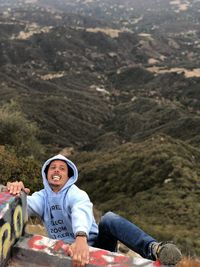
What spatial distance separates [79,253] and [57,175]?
2.93 ft

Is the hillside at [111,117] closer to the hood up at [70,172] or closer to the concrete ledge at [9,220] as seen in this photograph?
the hood up at [70,172]

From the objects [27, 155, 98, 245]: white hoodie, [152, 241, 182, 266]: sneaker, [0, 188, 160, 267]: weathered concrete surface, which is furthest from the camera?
[27, 155, 98, 245]: white hoodie

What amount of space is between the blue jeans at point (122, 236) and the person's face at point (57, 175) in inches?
22.1

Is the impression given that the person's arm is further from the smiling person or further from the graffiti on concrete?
the graffiti on concrete

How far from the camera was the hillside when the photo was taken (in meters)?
19.8

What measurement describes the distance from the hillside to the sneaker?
5.97m

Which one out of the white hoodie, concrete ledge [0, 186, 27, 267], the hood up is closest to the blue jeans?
the white hoodie

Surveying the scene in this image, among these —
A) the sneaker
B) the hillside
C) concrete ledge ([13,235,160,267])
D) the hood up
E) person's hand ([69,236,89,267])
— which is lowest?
the hillside

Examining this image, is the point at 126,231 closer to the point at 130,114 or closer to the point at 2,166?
the point at 2,166

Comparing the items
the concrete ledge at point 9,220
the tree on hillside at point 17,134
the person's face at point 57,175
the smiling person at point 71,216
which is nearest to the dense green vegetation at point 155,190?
the tree on hillside at point 17,134

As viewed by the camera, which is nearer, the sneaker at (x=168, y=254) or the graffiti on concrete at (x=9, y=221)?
the sneaker at (x=168, y=254)

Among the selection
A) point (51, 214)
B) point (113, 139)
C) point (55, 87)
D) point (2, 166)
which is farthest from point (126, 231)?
point (55, 87)

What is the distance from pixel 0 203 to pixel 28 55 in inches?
6071

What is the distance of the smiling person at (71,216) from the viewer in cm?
435
